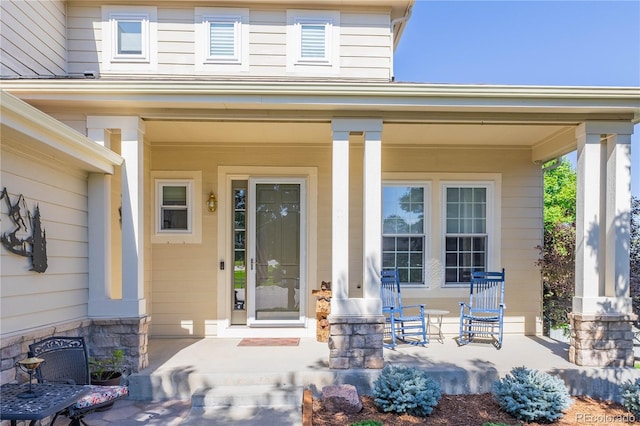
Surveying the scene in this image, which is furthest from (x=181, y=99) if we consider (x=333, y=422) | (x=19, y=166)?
(x=333, y=422)

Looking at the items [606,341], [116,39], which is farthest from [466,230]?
[116,39]

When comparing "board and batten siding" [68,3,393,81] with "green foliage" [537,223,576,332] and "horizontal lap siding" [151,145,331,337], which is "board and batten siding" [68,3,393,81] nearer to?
"horizontal lap siding" [151,145,331,337]

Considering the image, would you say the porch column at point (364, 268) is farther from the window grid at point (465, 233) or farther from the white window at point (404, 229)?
the window grid at point (465, 233)

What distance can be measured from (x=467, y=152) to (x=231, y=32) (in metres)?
3.69

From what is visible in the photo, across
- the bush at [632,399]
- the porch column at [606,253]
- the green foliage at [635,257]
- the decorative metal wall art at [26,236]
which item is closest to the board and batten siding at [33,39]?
the decorative metal wall art at [26,236]

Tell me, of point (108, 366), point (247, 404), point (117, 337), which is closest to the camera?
point (247, 404)

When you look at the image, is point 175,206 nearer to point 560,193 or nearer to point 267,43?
point 267,43

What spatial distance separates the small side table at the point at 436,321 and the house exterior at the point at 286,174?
24 centimetres

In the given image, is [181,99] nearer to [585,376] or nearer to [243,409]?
[243,409]

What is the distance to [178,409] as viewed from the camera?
3.89 meters

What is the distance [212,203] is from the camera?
5750 mm

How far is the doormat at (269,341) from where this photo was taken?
524cm

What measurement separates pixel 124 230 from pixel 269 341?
2.31m

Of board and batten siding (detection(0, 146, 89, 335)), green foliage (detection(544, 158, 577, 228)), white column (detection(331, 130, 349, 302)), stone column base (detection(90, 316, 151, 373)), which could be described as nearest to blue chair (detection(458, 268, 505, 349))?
white column (detection(331, 130, 349, 302))
